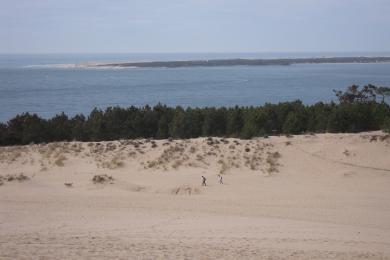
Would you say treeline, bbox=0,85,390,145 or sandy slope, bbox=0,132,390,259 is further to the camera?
treeline, bbox=0,85,390,145

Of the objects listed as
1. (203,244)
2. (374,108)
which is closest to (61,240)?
(203,244)

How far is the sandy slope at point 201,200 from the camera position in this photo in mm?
11211

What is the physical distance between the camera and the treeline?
28.1m

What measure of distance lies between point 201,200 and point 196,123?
13311 millimetres

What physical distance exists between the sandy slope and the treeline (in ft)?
14.3

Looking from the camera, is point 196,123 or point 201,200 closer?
point 201,200

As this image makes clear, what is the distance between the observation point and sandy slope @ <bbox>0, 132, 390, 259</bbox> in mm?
11211

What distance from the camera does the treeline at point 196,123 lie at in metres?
28.1

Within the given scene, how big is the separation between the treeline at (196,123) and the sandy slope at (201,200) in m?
4.36

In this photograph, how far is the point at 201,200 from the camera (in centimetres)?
1673

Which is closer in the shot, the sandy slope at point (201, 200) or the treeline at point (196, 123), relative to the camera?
the sandy slope at point (201, 200)

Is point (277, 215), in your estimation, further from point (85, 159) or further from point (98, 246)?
point (85, 159)

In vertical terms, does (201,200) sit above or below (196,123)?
below

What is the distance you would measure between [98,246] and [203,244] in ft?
7.58
